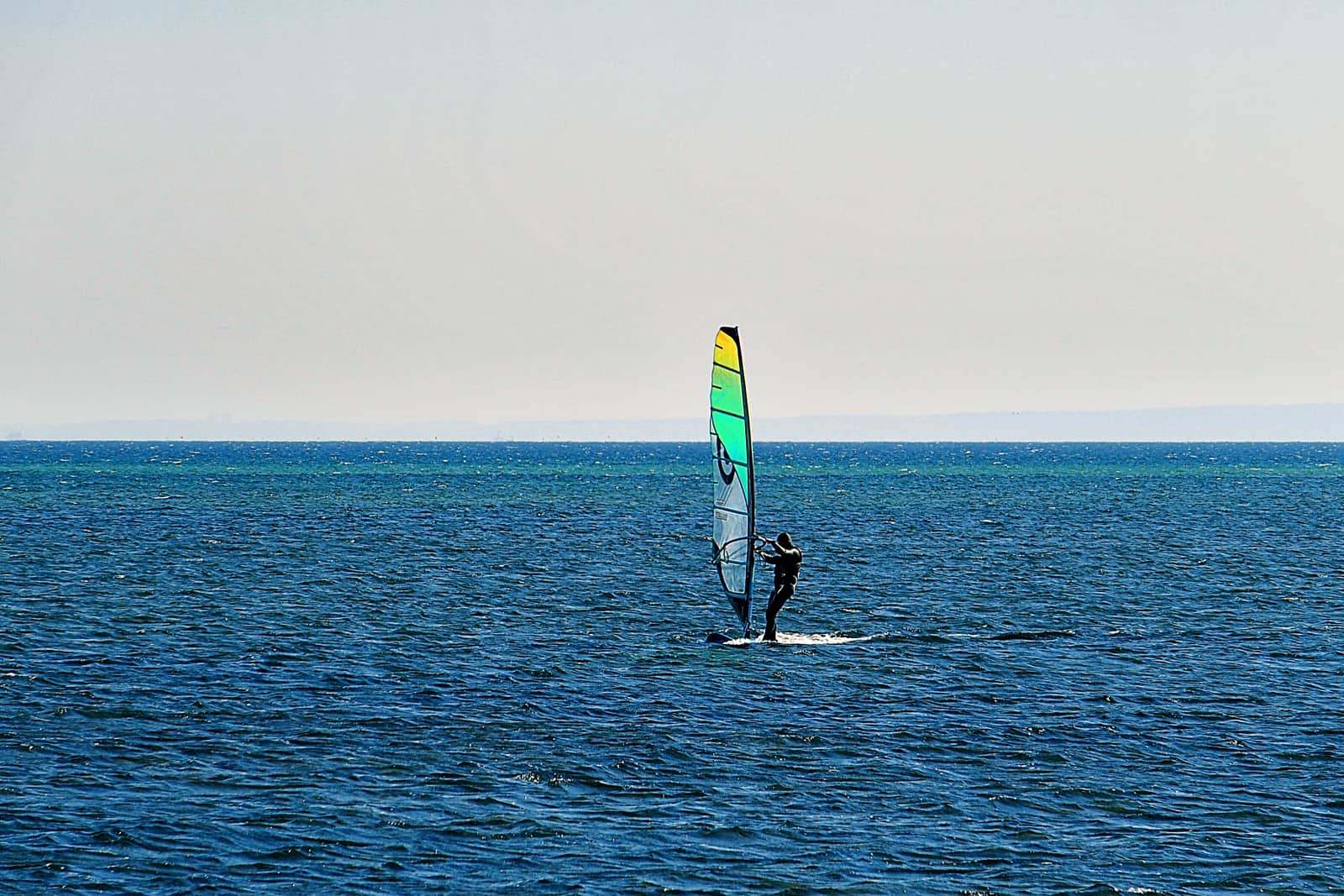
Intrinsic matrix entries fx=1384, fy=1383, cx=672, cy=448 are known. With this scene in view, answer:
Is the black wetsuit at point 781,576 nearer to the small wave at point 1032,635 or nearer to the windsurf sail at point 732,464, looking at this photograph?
the windsurf sail at point 732,464

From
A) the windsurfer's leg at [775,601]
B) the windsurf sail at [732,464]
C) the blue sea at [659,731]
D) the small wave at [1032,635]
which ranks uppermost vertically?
the windsurf sail at [732,464]

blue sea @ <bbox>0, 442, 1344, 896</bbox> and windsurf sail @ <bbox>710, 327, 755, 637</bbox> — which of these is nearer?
blue sea @ <bbox>0, 442, 1344, 896</bbox>

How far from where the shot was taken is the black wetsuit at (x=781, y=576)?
41.1m

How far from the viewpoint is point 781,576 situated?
4200 centimetres

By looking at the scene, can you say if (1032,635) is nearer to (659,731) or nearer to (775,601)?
(775,601)

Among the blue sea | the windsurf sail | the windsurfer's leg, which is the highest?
the windsurf sail

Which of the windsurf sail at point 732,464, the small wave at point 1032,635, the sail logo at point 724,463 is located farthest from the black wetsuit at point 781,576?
the small wave at point 1032,635

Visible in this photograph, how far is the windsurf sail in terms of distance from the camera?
38.5 meters

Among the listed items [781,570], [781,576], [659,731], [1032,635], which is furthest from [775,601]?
[659,731]

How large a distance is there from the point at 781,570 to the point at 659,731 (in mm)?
12088

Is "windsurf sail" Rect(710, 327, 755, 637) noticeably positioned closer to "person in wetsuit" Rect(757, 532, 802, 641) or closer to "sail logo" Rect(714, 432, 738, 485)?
"sail logo" Rect(714, 432, 738, 485)

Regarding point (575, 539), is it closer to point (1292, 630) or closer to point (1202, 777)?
point (1292, 630)

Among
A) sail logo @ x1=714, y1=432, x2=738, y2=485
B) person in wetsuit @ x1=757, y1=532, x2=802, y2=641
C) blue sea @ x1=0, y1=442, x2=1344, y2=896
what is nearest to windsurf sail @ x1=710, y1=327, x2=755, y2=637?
sail logo @ x1=714, y1=432, x2=738, y2=485

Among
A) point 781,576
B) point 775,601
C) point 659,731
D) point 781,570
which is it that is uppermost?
point 781,570
